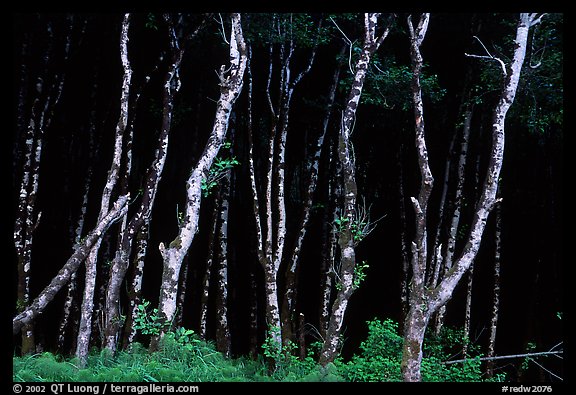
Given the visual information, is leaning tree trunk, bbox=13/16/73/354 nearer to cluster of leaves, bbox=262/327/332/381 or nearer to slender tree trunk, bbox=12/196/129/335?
slender tree trunk, bbox=12/196/129/335

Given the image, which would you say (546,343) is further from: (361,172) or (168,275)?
(168,275)

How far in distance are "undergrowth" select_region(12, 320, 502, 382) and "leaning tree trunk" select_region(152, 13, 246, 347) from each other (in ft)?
1.83

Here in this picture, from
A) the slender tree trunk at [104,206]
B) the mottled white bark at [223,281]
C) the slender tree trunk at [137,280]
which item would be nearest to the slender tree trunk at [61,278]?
the slender tree trunk at [104,206]

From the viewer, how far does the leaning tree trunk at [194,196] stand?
343 inches

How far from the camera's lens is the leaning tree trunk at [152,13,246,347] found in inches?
343

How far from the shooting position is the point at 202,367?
8.90 metres

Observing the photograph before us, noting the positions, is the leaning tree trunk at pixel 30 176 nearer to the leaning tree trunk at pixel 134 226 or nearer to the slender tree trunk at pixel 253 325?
the leaning tree trunk at pixel 134 226

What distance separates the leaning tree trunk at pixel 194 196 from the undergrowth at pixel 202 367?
56cm

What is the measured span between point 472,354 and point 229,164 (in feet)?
39.3

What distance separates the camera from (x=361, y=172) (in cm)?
1878

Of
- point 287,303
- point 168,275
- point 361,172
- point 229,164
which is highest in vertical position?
point 361,172

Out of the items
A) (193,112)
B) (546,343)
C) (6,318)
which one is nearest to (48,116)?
(193,112)

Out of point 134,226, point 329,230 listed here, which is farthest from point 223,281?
point 329,230

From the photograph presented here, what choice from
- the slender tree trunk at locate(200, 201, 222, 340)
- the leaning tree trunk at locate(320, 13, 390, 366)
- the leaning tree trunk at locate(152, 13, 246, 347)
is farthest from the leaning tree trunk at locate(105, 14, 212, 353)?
the leaning tree trunk at locate(320, 13, 390, 366)
